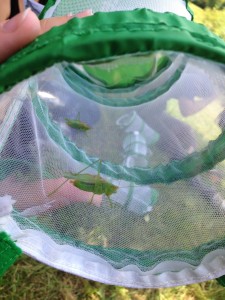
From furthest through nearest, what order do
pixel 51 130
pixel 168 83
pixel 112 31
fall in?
pixel 51 130
pixel 168 83
pixel 112 31

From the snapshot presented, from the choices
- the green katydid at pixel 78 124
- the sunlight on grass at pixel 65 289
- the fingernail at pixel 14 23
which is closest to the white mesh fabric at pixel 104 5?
the green katydid at pixel 78 124

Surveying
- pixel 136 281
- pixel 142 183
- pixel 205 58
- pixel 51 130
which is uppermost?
pixel 205 58

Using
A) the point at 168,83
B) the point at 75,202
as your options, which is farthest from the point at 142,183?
the point at 168,83

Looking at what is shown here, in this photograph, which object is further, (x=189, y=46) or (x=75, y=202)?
(x=75, y=202)

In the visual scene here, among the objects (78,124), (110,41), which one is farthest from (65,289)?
(110,41)

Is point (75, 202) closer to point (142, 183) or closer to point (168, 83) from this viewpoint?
point (142, 183)

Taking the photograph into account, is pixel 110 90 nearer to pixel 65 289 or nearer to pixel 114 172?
pixel 114 172

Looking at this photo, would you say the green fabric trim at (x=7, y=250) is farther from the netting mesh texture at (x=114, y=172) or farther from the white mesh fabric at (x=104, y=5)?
the white mesh fabric at (x=104, y=5)

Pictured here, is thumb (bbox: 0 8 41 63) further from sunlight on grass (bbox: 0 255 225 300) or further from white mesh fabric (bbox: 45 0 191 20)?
sunlight on grass (bbox: 0 255 225 300)
